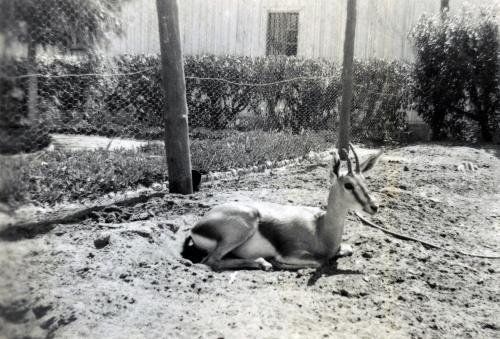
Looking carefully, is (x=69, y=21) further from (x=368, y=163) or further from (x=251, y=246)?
(x=368, y=163)

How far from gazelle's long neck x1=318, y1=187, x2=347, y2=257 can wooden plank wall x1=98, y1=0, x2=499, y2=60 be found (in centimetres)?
1082

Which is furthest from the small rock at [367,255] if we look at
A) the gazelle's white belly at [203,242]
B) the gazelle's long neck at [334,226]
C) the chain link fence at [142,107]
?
the chain link fence at [142,107]

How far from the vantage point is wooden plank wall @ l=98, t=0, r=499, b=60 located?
1545 centimetres

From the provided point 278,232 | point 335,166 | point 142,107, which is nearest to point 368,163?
point 335,166

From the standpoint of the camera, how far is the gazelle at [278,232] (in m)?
4.86

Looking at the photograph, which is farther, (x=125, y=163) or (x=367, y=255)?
(x=125, y=163)

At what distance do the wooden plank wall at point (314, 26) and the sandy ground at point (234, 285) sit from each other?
9.58 meters

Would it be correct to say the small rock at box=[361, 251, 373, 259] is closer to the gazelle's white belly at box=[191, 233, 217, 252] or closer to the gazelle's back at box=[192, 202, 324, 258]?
the gazelle's back at box=[192, 202, 324, 258]

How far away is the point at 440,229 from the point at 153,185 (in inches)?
141

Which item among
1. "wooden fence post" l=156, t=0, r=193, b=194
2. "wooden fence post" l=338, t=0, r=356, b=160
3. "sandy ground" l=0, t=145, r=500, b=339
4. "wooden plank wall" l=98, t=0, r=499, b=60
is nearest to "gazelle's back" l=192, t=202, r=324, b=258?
"sandy ground" l=0, t=145, r=500, b=339

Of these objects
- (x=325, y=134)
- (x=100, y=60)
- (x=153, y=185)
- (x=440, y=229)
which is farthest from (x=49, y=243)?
(x=325, y=134)

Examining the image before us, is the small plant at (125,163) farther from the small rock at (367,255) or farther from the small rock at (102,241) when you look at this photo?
the small rock at (367,255)

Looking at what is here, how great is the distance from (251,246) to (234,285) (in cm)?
78

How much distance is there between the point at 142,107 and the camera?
10797 millimetres
